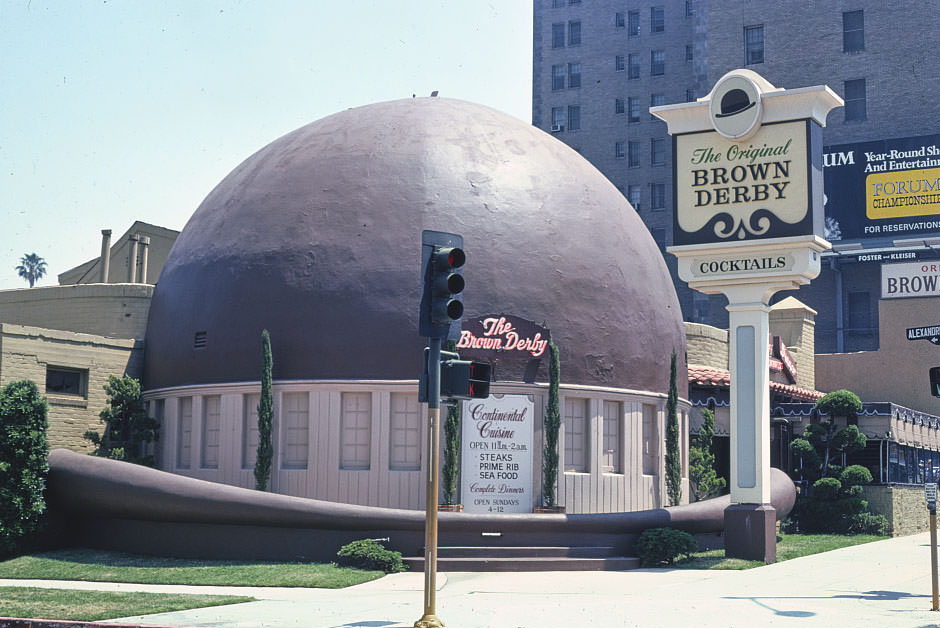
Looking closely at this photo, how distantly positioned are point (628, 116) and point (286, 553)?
72.5 m

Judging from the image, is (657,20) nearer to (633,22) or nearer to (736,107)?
(633,22)

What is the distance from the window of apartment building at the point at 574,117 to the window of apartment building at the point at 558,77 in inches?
82.0

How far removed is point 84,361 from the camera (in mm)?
29641

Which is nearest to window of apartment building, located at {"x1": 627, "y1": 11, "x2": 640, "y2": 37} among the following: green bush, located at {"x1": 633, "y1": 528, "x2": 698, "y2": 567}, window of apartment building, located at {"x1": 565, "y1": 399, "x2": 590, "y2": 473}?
window of apartment building, located at {"x1": 565, "y1": 399, "x2": 590, "y2": 473}

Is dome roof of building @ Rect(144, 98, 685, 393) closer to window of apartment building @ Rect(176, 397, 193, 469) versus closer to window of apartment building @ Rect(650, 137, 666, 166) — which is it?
window of apartment building @ Rect(176, 397, 193, 469)

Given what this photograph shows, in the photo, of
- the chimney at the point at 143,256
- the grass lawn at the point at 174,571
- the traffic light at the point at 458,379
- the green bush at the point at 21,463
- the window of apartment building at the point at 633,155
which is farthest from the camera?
the window of apartment building at the point at 633,155

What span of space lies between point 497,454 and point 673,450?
5.12 m

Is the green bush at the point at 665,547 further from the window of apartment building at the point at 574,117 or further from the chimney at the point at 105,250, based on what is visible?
the window of apartment building at the point at 574,117

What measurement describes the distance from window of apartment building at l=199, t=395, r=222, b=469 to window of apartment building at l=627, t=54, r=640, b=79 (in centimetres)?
6950

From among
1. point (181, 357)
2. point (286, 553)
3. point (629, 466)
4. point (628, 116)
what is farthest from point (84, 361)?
point (628, 116)

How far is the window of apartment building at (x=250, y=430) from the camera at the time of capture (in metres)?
27.6

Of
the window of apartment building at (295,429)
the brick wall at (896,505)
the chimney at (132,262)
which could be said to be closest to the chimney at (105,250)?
the chimney at (132,262)

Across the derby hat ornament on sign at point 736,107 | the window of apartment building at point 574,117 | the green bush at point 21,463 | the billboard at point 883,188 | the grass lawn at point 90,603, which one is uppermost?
the window of apartment building at point 574,117

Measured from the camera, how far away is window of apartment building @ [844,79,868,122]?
72.9 metres
